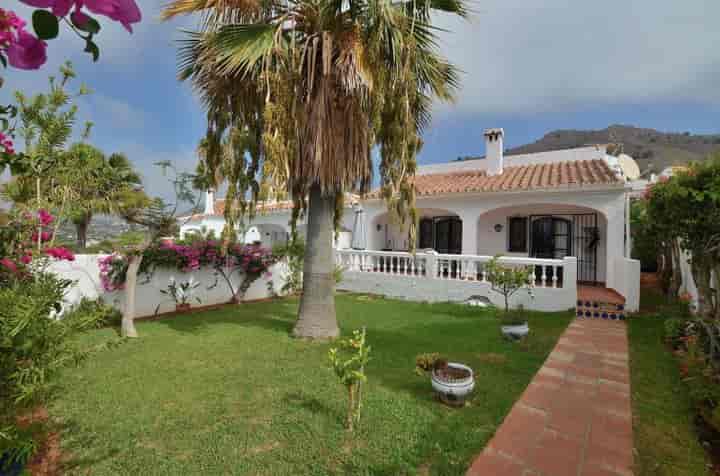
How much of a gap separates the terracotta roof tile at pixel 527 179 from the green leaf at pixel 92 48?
12520 mm

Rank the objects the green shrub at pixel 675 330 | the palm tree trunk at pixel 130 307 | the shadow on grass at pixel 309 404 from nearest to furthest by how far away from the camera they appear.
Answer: the shadow on grass at pixel 309 404, the green shrub at pixel 675 330, the palm tree trunk at pixel 130 307

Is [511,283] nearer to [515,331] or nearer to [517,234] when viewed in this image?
[515,331]

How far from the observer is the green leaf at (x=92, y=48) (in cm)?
96

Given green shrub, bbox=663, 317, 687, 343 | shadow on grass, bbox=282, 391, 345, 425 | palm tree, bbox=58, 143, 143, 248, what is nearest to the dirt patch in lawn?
shadow on grass, bbox=282, 391, 345, 425

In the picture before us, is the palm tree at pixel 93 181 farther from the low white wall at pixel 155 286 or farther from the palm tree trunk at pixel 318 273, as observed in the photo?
the palm tree trunk at pixel 318 273

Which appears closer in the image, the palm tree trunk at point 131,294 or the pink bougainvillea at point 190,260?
the palm tree trunk at point 131,294

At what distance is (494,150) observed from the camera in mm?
16203

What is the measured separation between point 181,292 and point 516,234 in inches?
553

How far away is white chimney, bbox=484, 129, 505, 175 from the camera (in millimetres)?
16125

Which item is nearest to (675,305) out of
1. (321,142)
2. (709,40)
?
(709,40)

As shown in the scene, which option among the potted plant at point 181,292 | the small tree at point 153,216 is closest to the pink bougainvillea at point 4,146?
the small tree at point 153,216

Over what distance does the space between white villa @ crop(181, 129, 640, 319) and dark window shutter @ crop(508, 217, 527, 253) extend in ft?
0.14

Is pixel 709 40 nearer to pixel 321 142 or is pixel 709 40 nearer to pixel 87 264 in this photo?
pixel 321 142

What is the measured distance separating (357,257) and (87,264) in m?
9.36
